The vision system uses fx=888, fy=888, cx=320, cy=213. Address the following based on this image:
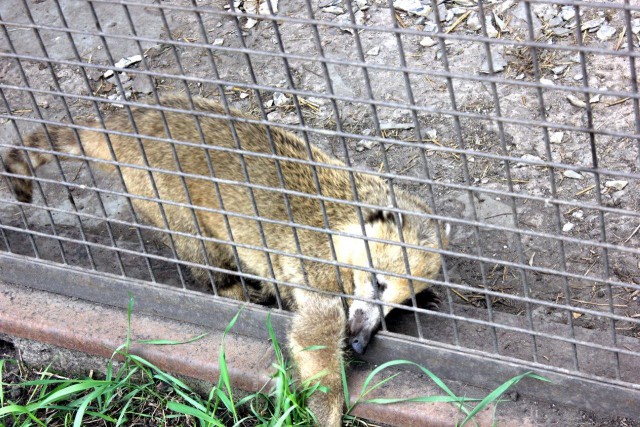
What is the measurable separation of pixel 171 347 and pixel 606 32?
3158 mm

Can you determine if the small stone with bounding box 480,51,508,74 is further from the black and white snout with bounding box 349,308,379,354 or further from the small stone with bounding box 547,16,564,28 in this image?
the black and white snout with bounding box 349,308,379,354

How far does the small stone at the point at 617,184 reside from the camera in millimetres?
4410

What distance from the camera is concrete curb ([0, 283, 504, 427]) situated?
11.3 feet

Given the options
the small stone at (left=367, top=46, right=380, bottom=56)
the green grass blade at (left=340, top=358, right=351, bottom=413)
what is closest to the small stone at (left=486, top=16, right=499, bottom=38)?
the small stone at (left=367, top=46, right=380, bottom=56)

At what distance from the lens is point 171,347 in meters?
3.75

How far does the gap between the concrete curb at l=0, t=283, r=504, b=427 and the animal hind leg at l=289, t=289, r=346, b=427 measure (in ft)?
0.45

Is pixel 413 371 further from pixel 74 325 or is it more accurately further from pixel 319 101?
pixel 319 101

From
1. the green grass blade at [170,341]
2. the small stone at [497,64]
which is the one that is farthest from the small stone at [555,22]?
the green grass blade at [170,341]

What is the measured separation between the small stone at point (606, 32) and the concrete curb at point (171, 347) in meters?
2.65

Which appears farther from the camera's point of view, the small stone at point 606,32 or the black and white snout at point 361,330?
the small stone at point 606,32

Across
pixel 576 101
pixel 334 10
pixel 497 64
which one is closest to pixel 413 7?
pixel 334 10

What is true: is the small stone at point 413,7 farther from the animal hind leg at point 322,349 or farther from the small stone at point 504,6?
the animal hind leg at point 322,349

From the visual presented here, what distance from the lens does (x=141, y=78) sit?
555 centimetres

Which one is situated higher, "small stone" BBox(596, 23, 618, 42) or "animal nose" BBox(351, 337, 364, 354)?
"small stone" BBox(596, 23, 618, 42)
